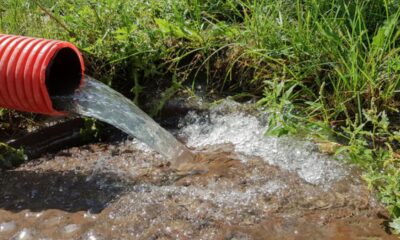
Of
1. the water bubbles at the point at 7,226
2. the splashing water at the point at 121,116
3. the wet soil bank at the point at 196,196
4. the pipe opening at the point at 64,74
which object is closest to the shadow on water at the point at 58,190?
the wet soil bank at the point at 196,196

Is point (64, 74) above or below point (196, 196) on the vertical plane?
above

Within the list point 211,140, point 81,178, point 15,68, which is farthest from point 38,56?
point 211,140


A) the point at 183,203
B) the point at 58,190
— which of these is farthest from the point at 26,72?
the point at 183,203

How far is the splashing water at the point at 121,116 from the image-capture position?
2.83 m

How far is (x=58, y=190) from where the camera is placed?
2.58 meters

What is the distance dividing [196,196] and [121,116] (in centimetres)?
73

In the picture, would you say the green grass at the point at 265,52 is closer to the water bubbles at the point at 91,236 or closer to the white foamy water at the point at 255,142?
the white foamy water at the point at 255,142

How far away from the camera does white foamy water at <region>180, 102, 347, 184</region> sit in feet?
8.45

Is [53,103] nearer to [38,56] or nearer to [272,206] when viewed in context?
[38,56]

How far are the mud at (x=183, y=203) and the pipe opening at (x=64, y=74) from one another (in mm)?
442

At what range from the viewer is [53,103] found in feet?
9.25

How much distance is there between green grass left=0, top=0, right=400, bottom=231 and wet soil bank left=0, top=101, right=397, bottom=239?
0.18 meters

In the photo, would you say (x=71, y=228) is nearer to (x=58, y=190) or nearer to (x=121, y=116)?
(x=58, y=190)

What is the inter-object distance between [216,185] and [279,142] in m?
0.50
